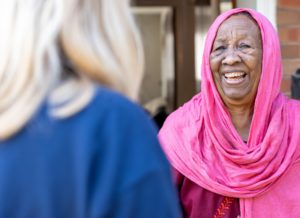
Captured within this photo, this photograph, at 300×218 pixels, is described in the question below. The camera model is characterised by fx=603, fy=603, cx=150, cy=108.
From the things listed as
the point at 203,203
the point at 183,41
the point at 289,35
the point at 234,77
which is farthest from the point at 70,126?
the point at 183,41

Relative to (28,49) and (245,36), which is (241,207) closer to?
(245,36)

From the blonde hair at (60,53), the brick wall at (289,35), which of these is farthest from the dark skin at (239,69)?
the blonde hair at (60,53)

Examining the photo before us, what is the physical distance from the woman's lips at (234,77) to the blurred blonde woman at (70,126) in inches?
54.1

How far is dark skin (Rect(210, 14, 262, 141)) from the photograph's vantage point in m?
2.38

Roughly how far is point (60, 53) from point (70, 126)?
139 mm

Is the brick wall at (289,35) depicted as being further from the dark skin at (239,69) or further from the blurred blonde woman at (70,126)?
the blurred blonde woman at (70,126)

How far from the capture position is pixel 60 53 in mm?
1024

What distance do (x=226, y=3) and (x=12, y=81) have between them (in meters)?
3.93

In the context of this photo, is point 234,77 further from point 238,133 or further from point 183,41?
point 183,41

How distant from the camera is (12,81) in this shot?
38.3 inches

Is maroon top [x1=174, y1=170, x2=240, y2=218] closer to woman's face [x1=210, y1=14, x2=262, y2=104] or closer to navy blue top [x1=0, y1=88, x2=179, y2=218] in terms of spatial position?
woman's face [x1=210, y1=14, x2=262, y2=104]

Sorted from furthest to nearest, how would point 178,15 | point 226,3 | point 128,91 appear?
point 178,15 → point 226,3 → point 128,91

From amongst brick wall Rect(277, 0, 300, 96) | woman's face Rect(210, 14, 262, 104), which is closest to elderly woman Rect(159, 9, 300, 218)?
woman's face Rect(210, 14, 262, 104)

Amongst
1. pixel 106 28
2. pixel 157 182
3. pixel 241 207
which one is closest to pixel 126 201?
pixel 157 182
